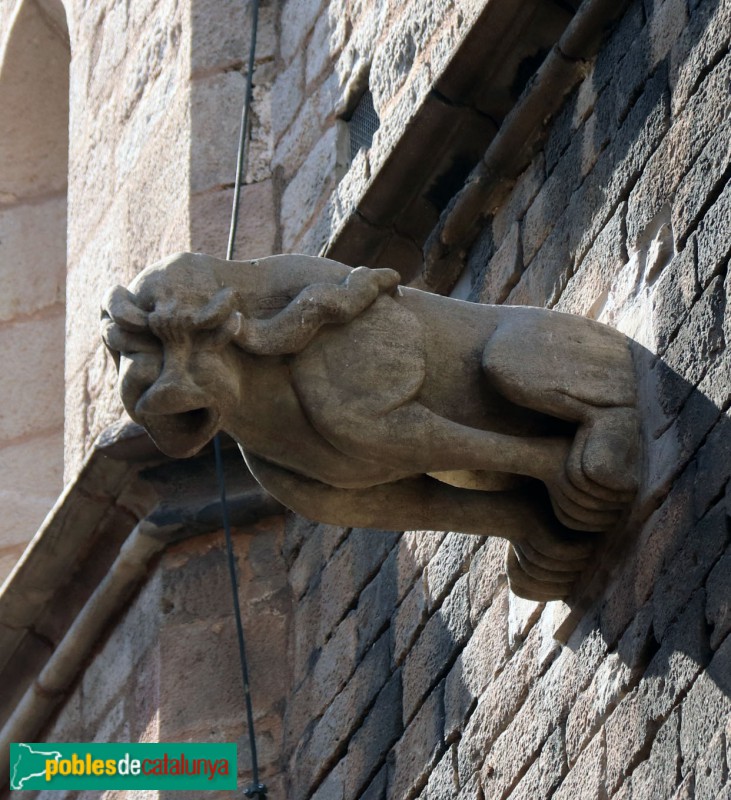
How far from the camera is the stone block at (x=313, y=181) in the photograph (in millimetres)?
5801

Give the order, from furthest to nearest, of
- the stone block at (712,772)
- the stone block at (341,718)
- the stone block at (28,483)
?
the stone block at (28,483) < the stone block at (341,718) < the stone block at (712,772)

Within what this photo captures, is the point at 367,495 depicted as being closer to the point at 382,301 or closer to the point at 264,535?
the point at 382,301

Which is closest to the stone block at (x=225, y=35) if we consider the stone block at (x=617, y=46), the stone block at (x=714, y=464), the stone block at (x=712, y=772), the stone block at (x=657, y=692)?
the stone block at (x=617, y=46)

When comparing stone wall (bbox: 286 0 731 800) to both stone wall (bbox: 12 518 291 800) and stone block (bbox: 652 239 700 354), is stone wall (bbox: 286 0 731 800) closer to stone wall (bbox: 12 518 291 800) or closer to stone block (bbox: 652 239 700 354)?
stone block (bbox: 652 239 700 354)

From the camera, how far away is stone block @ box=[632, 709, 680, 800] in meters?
3.30

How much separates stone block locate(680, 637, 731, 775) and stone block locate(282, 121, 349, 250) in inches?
109

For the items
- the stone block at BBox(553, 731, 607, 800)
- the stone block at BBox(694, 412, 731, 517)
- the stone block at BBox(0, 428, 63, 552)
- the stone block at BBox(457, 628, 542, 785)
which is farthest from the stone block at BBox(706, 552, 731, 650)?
the stone block at BBox(0, 428, 63, 552)

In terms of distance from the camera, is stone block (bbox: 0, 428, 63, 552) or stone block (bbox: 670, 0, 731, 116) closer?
stone block (bbox: 670, 0, 731, 116)

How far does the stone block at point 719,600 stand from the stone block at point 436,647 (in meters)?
1.08

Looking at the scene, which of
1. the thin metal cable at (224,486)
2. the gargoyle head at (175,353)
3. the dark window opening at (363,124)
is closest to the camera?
the gargoyle head at (175,353)

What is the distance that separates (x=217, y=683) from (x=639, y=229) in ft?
6.82

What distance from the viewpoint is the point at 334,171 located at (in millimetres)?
5773

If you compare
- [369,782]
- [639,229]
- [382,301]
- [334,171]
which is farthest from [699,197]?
[334,171]

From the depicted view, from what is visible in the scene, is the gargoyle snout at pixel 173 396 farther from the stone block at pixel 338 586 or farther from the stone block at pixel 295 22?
the stone block at pixel 295 22
